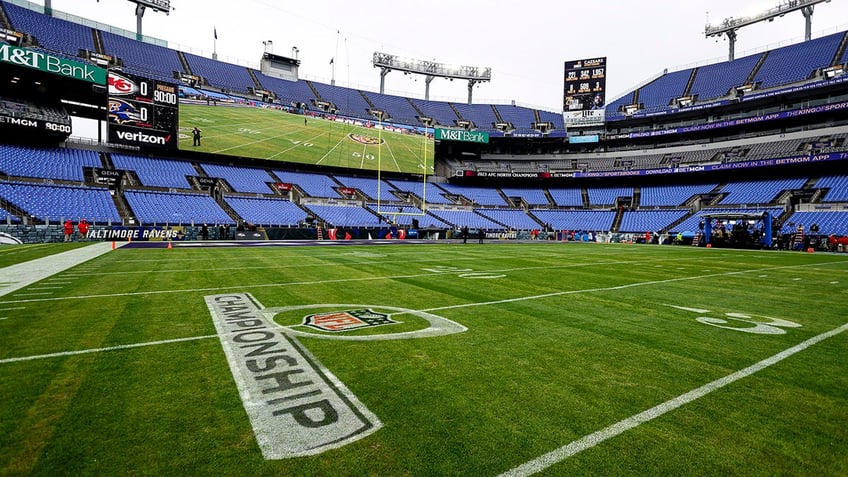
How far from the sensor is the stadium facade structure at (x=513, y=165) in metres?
34.4

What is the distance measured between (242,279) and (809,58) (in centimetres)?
6874

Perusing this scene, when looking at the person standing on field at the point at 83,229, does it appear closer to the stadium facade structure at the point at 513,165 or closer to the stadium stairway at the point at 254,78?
the stadium facade structure at the point at 513,165

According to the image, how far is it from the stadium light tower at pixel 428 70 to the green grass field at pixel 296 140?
19386 mm

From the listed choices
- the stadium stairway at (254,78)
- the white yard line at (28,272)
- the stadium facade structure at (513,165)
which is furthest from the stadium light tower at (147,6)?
the white yard line at (28,272)

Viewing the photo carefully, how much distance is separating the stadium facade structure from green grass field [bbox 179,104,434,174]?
10.7ft

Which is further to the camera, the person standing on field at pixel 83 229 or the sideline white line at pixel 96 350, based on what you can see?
the person standing on field at pixel 83 229

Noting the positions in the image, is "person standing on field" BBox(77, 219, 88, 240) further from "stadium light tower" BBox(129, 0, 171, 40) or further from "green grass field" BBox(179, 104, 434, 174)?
"stadium light tower" BBox(129, 0, 171, 40)

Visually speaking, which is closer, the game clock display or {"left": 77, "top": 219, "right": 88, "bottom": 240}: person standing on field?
{"left": 77, "top": 219, "right": 88, "bottom": 240}: person standing on field

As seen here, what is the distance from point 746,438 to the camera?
284cm

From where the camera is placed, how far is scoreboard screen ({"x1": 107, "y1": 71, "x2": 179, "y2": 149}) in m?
31.9

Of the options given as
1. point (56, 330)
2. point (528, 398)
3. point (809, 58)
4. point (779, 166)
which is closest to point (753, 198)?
point (779, 166)

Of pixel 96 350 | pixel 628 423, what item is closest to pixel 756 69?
pixel 628 423

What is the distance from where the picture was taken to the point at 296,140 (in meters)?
45.0

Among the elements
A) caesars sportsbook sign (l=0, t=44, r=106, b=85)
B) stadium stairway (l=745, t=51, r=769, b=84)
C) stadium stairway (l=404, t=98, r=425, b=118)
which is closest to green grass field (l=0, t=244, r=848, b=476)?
caesars sportsbook sign (l=0, t=44, r=106, b=85)
